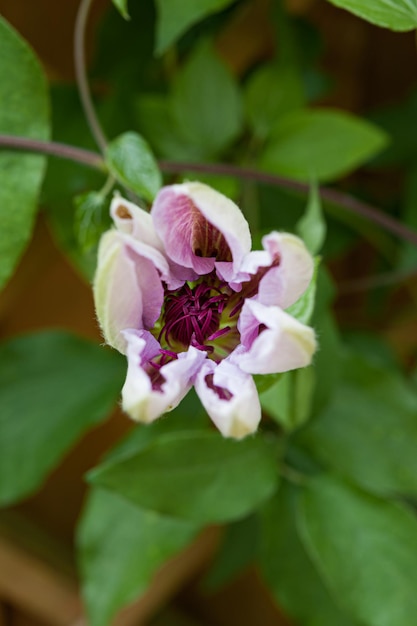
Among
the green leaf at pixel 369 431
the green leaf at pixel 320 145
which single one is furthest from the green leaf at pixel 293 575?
the green leaf at pixel 320 145

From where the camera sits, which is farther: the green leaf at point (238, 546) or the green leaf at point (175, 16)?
the green leaf at point (238, 546)

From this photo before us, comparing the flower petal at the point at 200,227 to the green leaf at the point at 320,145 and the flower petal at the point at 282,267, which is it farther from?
the green leaf at the point at 320,145

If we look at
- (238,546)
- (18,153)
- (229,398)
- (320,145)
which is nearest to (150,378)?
(229,398)

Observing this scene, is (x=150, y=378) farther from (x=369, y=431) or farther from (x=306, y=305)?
(x=369, y=431)

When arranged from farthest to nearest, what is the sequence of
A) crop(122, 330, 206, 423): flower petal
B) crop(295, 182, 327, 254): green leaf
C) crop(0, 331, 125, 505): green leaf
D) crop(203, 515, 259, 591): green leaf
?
crop(203, 515, 259, 591): green leaf < crop(0, 331, 125, 505): green leaf < crop(295, 182, 327, 254): green leaf < crop(122, 330, 206, 423): flower petal

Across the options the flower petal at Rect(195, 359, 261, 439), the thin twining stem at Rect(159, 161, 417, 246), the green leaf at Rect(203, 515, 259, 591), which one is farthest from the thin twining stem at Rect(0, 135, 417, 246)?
the green leaf at Rect(203, 515, 259, 591)

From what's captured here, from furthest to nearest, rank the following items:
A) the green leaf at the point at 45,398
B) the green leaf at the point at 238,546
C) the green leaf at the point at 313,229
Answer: the green leaf at the point at 238,546 → the green leaf at the point at 45,398 → the green leaf at the point at 313,229

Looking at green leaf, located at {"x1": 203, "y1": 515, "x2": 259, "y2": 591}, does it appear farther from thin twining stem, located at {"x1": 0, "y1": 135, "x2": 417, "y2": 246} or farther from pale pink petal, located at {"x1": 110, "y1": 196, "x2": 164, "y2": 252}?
pale pink petal, located at {"x1": 110, "y1": 196, "x2": 164, "y2": 252}
